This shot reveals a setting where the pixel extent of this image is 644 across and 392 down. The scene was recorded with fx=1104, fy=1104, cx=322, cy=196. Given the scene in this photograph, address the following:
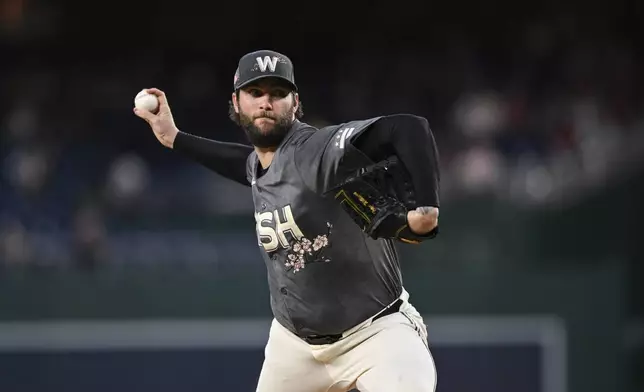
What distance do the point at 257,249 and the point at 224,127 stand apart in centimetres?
354

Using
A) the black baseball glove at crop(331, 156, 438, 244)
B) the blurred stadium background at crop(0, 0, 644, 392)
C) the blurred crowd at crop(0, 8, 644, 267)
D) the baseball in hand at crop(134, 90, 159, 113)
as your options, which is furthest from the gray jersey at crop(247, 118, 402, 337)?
the blurred crowd at crop(0, 8, 644, 267)

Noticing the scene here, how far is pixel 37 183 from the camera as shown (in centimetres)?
1033

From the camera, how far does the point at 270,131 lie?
4.39m

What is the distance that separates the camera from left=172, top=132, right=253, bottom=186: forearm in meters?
5.05

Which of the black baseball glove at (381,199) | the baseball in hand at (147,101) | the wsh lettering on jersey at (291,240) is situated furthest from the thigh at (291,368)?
the baseball in hand at (147,101)

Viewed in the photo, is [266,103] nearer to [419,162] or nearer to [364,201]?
[364,201]

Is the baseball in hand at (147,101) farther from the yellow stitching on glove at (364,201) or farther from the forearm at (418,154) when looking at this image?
the forearm at (418,154)

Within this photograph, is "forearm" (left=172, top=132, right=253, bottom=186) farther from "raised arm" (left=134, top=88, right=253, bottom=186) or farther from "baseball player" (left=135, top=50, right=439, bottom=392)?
"baseball player" (left=135, top=50, right=439, bottom=392)

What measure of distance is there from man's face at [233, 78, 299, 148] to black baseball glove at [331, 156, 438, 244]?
487 mm

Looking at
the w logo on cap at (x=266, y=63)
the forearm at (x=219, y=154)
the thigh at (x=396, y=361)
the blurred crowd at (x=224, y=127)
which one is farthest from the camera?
the blurred crowd at (x=224, y=127)

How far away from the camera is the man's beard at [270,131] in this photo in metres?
4.39

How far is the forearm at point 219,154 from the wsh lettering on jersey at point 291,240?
63cm

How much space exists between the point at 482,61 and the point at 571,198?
4.56 m

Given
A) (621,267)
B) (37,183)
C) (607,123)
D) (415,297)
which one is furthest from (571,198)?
(37,183)
